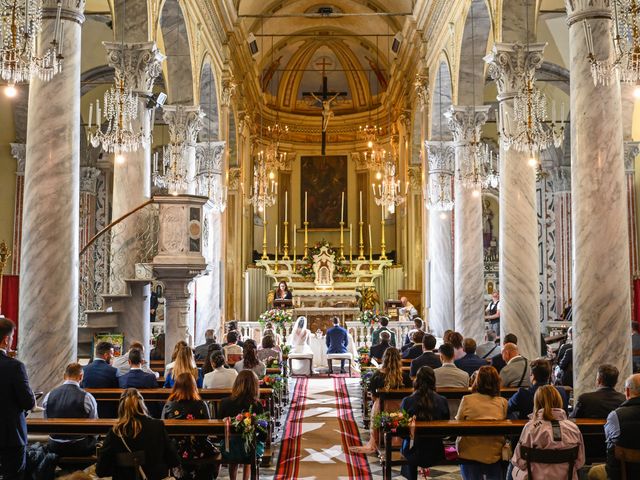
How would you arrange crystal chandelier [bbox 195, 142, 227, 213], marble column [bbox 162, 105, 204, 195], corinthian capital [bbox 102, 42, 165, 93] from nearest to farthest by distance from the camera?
corinthian capital [bbox 102, 42, 165, 93]
marble column [bbox 162, 105, 204, 195]
crystal chandelier [bbox 195, 142, 227, 213]

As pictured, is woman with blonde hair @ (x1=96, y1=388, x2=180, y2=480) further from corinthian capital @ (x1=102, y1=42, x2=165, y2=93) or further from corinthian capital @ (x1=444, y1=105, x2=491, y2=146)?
corinthian capital @ (x1=444, y1=105, x2=491, y2=146)

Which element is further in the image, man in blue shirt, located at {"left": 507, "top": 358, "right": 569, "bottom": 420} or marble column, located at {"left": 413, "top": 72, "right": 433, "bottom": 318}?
marble column, located at {"left": 413, "top": 72, "right": 433, "bottom": 318}

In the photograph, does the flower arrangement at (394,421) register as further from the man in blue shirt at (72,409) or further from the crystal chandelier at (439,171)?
the crystal chandelier at (439,171)

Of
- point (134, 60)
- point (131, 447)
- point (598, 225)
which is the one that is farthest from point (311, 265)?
point (131, 447)

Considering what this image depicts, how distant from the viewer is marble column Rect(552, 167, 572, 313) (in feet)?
78.5

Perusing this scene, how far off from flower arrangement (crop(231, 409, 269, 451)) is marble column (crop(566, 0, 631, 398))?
416 centimetres

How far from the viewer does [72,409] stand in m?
6.77

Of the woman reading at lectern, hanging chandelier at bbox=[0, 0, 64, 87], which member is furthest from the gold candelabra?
hanging chandelier at bbox=[0, 0, 64, 87]

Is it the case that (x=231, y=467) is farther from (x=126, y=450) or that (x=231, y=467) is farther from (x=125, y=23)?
(x=125, y=23)

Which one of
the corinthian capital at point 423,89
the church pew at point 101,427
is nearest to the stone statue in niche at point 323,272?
the corinthian capital at point 423,89

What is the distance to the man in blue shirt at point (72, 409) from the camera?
264 inches

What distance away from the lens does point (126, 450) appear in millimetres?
5301

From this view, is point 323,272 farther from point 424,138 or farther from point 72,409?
point 72,409

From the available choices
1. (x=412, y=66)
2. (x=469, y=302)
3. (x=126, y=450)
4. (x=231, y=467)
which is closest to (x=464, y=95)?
(x=469, y=302)
